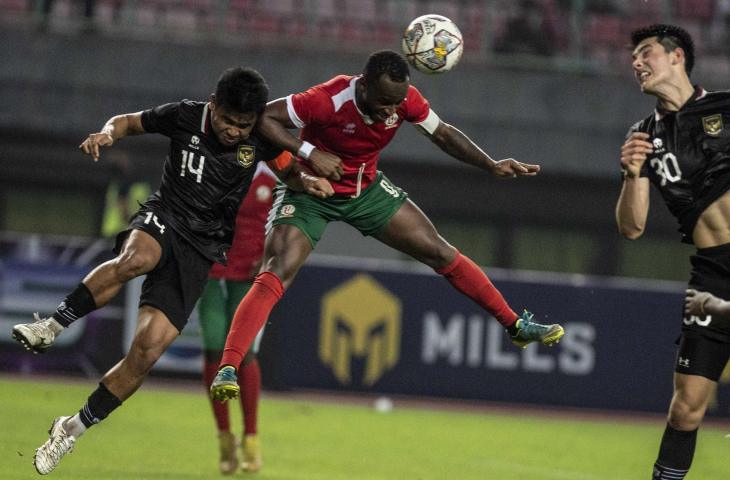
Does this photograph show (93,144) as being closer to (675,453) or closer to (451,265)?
(451,265)

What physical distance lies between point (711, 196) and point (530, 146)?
11.6 metres

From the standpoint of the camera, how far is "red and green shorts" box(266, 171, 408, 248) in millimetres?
7324

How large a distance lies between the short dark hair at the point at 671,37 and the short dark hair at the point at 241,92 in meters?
2.02

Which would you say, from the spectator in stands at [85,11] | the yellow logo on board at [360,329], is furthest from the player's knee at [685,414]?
the spectator in stands at [85,11]

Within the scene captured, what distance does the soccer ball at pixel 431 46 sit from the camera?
7.33m

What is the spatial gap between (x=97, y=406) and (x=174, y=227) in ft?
3.50

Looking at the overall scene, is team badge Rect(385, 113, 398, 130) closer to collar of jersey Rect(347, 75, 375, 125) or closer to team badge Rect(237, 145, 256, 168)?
collar of jersey Rect(347, 75, 375, 125)

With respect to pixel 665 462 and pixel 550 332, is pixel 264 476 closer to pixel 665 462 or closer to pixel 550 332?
pixel 550 332

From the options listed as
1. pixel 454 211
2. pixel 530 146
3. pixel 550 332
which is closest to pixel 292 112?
pixel 550 332

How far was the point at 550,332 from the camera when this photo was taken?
24.0 feet

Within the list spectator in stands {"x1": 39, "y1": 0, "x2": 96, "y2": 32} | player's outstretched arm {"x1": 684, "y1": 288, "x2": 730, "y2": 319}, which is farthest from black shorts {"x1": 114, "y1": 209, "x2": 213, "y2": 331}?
spectator in stands {"x1": 39, "y1": 0, "x2": 96, "y2": 32}

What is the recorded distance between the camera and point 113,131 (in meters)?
7.11

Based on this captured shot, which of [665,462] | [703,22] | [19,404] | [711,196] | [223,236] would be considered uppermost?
[703,22]

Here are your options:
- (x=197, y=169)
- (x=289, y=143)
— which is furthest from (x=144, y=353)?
(x=289, y=143)
